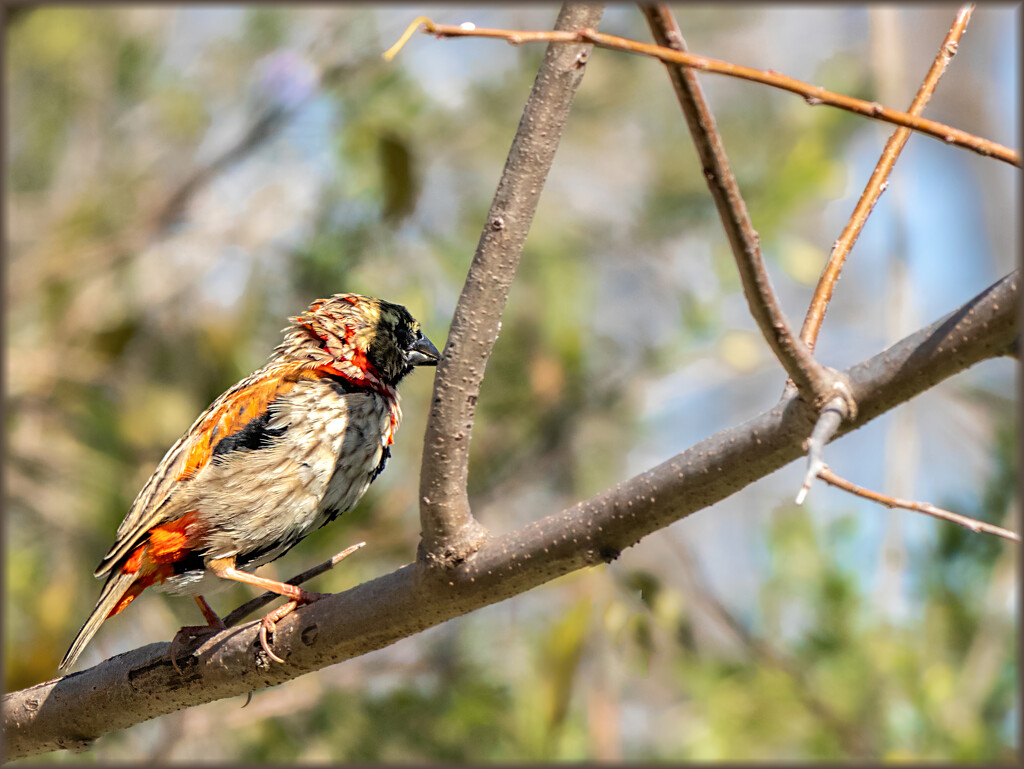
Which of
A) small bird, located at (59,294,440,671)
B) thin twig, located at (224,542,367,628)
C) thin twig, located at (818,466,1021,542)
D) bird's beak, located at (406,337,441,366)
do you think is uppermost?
bird's beak, located at (406,337,441,366)

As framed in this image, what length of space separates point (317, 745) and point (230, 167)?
3.05m

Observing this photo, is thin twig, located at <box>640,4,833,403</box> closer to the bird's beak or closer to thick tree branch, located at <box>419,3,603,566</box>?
thick tree branch, located at <box>419,3,603,566</box>

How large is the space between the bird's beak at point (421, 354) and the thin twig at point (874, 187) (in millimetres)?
1973

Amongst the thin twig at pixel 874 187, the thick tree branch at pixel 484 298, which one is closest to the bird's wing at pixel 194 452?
the thick tree branch at pixel 484 298

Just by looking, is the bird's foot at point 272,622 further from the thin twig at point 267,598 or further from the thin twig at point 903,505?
the thin twig at point 903,505

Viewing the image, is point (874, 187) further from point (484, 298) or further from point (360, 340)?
point (360, 340)

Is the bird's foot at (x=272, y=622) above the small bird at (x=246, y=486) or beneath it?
beneath

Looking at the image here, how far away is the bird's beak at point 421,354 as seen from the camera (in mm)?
3660

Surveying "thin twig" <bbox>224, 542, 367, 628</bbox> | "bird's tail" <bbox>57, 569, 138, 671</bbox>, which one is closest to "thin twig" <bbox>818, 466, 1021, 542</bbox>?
"thin twig" <bbox>224, 542, 367, 628</bbox>

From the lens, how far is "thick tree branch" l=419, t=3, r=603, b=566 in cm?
182

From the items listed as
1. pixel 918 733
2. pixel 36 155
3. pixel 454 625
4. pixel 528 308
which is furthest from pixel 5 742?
pixel 36 155

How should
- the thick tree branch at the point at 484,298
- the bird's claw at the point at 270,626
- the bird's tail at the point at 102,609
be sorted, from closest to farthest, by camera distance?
the thick tree branch at the point at 484,298, the bird's claw at the point at 270,626, the bird's tail at the point at 102,609

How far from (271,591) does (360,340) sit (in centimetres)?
112

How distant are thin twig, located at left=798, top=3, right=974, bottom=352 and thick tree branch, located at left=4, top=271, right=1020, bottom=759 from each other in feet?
0.70
